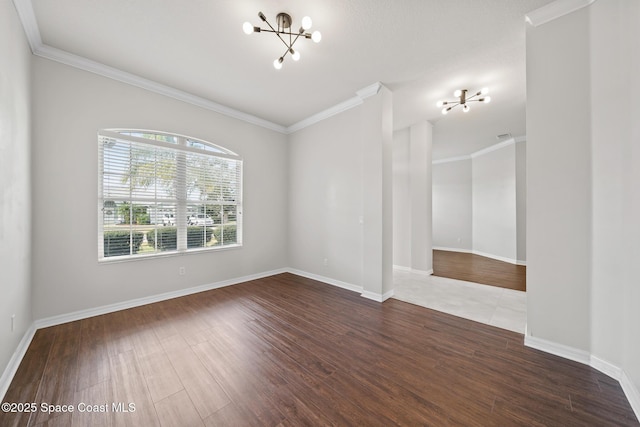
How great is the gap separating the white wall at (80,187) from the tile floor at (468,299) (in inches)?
138

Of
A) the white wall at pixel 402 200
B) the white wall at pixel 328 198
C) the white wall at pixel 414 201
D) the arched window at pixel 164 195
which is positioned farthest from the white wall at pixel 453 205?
the arched window at pixel 164 195

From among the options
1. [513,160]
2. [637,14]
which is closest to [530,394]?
[637,14]

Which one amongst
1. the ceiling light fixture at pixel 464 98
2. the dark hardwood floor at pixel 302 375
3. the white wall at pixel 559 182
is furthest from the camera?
the ceiling light fixture at pixel 464 98

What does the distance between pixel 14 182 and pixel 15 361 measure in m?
1.48

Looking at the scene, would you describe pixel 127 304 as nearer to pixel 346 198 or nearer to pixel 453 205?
pixel 346 198

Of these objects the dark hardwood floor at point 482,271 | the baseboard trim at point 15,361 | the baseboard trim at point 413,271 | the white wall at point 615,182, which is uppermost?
the white wall at point 615,182

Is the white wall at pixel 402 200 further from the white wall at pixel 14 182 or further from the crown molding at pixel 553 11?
the white wall at pixel 14 182

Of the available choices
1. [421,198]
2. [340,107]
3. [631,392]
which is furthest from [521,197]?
[631,392]

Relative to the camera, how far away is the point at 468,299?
133 inches

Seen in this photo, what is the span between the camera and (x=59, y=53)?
2.56 m

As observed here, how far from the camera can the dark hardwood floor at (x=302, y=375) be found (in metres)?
1.42

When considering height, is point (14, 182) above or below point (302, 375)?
above

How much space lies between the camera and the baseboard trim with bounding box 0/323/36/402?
1.59 metres

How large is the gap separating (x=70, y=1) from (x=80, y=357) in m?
3.13
